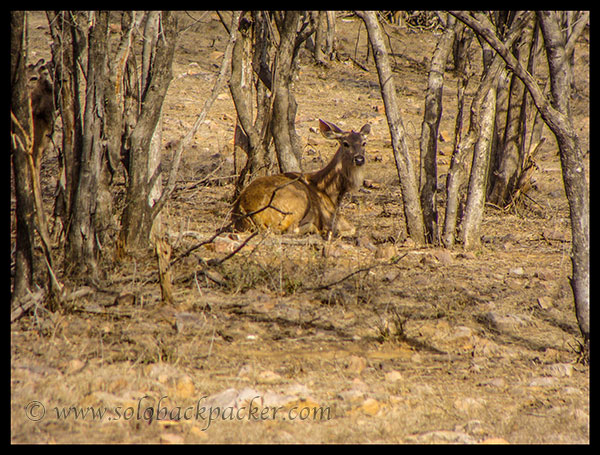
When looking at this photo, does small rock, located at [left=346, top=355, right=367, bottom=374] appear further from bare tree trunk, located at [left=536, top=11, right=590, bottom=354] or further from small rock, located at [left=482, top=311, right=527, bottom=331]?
bare tree trunk, located at [left=536, top=11, right=590, bottom=354]

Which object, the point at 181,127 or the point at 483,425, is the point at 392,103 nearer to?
the point at 483,425

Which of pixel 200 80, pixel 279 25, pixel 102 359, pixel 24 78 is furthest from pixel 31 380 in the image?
pixel 200 80

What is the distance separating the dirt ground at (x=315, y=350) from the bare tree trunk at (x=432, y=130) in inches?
18.9

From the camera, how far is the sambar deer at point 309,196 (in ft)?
29.0

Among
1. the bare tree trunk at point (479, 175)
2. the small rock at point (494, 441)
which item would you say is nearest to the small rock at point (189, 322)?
the small rock at point (494, 441)

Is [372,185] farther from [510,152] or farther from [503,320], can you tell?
[503,320]

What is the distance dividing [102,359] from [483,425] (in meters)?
2.45

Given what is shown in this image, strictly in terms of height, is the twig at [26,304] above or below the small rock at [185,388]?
above

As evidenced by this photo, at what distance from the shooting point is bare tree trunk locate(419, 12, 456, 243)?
8531mm

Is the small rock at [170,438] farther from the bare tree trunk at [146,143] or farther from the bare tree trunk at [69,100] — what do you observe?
the bare tree trunk at [146,143]

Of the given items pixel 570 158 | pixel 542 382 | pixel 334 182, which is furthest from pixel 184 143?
pixel 334 182

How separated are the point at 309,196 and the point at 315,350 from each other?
14.8ft

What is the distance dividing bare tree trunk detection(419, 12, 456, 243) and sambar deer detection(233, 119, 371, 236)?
119cm

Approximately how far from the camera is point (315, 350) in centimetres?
534
